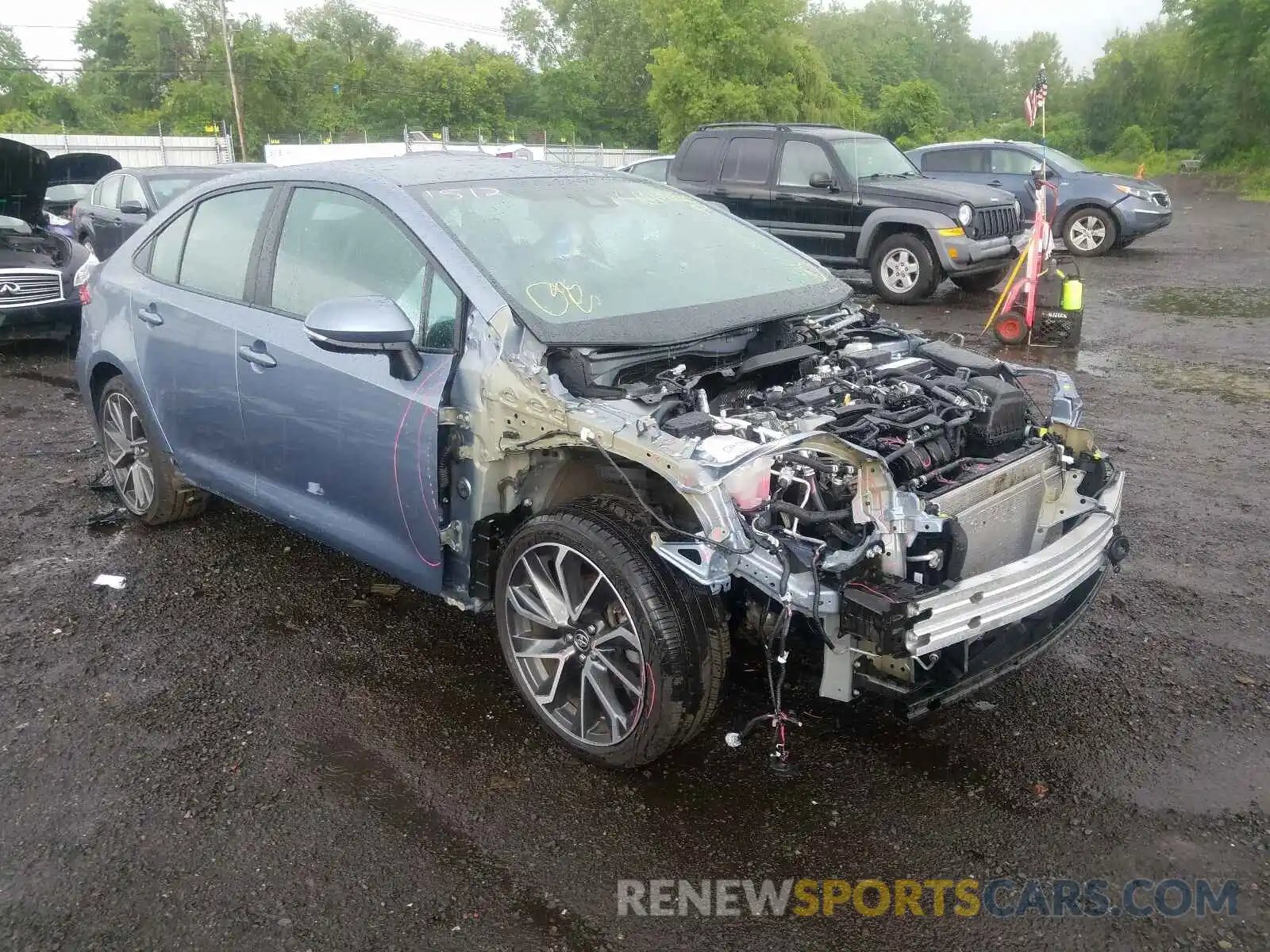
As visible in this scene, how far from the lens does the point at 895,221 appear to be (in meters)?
11.0

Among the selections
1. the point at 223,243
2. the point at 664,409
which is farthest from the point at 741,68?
the point at 664,409

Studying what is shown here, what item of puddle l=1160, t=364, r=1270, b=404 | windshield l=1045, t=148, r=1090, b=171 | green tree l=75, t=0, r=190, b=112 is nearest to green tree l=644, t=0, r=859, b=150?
windshield l=1045, t=148, r=1090, b=171

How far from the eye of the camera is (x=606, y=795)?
304 cm

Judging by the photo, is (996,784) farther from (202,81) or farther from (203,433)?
(202,81)

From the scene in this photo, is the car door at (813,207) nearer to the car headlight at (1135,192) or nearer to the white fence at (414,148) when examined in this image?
the car headlight at (1135,192)

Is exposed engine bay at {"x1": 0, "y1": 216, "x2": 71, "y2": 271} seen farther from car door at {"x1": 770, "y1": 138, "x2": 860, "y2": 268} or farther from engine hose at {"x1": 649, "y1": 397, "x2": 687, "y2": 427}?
engine hose at {"x1": 649, "y1": 397, "x2": 687, "y2": 427}

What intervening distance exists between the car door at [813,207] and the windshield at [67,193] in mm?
9773

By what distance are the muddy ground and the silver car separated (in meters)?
0.26

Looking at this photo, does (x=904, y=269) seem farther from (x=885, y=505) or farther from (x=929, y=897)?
(x=929, y=897)

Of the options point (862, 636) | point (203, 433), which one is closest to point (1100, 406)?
point (862, 636)

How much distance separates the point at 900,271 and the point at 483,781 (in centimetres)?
942

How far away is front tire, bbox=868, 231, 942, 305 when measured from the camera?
11.0 meters

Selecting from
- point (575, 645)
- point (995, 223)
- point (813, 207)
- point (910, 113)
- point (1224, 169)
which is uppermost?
point (910, 113)

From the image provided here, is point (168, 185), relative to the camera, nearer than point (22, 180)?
No
